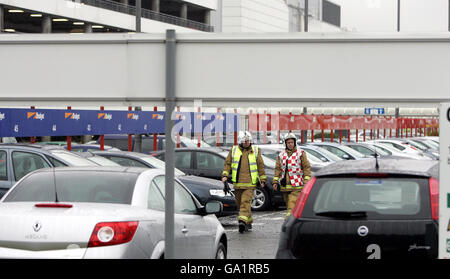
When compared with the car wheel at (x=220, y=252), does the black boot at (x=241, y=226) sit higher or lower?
lower

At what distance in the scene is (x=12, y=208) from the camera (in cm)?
692

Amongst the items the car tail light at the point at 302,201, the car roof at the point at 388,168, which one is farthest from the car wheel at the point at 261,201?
the car tail light at the point at 302,201

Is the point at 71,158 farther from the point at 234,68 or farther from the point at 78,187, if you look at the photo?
the point at 234,68

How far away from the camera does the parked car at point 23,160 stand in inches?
547

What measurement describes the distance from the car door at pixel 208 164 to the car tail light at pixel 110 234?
13352 millimetres

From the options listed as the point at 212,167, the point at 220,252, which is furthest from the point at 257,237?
the point at 212,167

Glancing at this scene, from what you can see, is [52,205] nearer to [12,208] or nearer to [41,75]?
[12,208]

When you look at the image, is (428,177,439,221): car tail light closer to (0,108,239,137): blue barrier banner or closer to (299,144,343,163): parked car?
(0,108,239,137): blue barrier banner

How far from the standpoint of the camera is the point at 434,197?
6.72 m

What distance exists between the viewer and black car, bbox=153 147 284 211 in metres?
19.9

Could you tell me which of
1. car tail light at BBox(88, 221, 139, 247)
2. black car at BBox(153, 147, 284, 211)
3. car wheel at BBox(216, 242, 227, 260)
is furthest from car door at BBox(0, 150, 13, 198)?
car tail light at BBox(88, 221, 139, 247)

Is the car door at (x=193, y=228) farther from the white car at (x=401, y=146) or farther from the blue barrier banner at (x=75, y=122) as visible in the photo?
the white car at (x=401, y=146)
